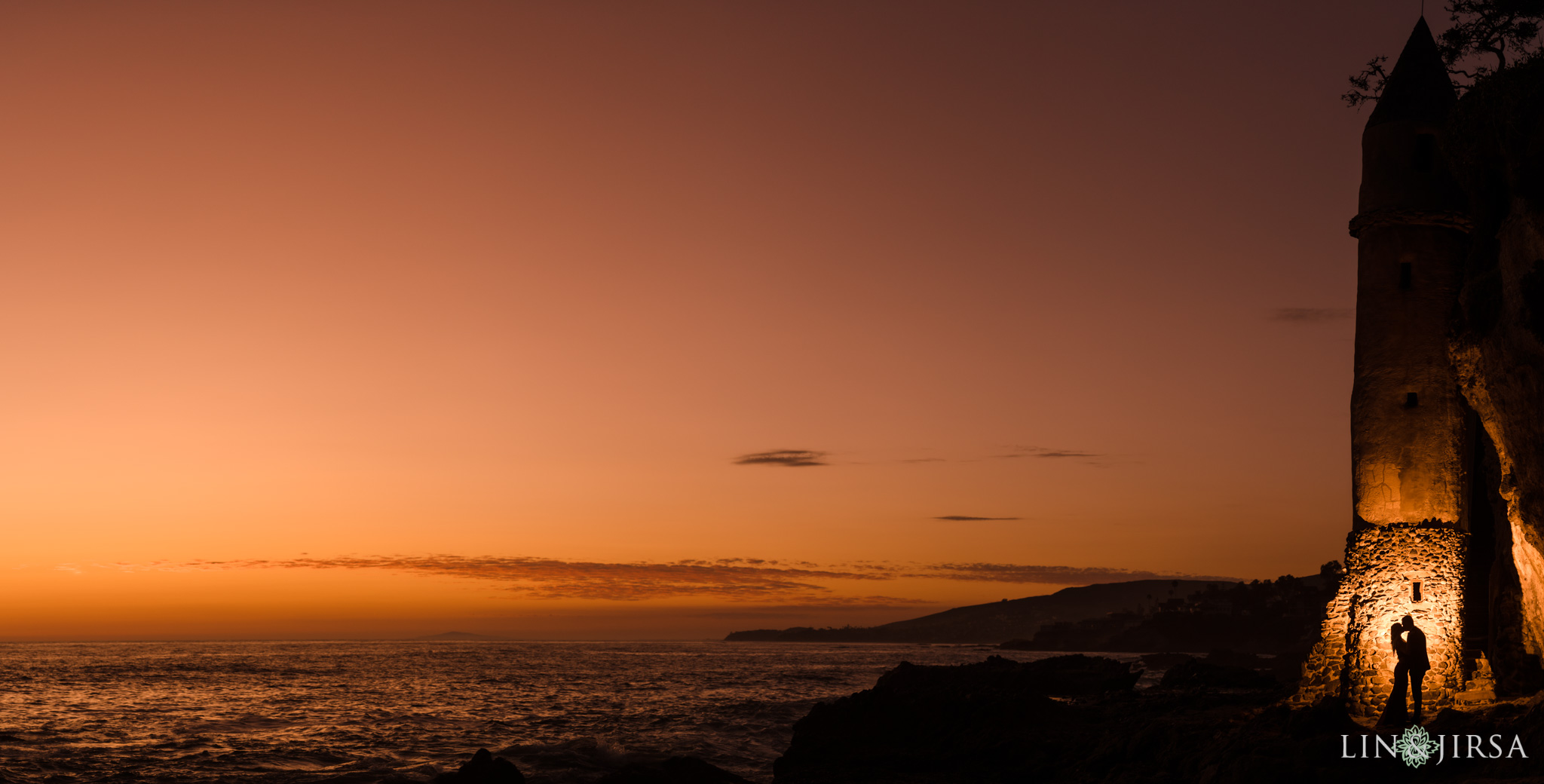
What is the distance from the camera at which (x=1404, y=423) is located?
20203 millimetres

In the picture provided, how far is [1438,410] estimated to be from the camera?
2009cm

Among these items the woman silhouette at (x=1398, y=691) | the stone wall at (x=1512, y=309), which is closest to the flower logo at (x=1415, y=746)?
the woman silhouette at (x=1398, y=691)

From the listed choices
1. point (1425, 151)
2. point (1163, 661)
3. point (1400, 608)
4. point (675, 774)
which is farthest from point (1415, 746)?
point (1163, 661)

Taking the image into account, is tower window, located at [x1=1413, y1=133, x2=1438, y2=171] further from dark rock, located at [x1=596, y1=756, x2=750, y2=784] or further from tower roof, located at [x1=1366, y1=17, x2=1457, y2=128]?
dark rock, located at [x1=596, y1=756, x2=750, y2=784]

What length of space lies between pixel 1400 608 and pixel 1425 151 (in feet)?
31.7

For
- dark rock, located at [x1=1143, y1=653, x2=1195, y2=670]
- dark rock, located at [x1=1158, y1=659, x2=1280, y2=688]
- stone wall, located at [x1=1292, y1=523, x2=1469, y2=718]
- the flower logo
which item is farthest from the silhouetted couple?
dark rock, located at [x1=1143, y1=653, x2=1195, y2=670]

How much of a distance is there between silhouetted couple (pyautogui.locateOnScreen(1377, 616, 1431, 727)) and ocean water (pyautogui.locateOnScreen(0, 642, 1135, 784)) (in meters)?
16.2

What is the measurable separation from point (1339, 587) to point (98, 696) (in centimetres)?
6966

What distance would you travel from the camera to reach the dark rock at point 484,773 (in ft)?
75.9

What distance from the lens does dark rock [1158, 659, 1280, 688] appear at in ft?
153

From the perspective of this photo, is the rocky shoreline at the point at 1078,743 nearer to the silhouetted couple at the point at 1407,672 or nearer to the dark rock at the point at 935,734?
the dark rock at the point at 935,734

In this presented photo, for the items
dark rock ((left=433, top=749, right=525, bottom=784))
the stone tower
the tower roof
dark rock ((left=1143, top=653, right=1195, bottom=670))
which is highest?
the tower roof

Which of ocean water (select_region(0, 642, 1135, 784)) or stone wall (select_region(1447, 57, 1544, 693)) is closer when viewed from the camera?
stone wall (select_region(1447, 57, 1544, 693))

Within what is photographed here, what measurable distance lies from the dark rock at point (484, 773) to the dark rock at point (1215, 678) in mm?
35474
